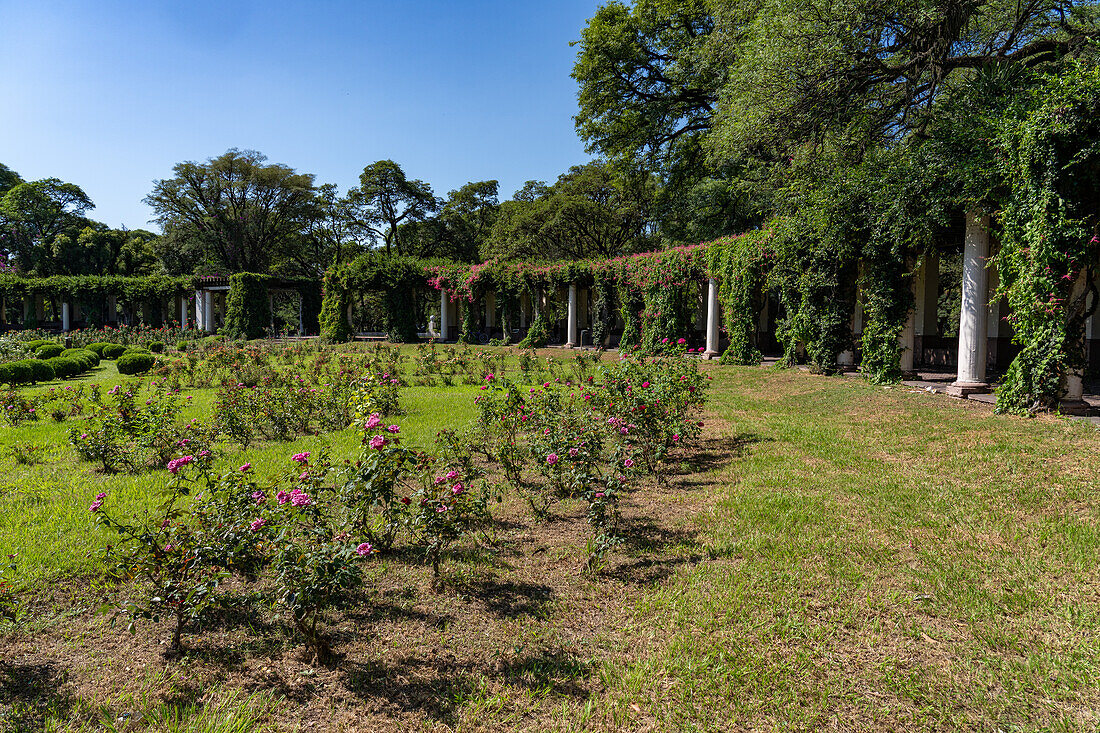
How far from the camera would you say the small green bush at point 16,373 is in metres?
12.1

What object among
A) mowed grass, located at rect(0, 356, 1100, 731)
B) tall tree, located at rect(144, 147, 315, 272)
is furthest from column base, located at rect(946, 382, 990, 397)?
tall tree, located at rect(144, 147, 315, 272)

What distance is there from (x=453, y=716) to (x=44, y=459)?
21.7ft

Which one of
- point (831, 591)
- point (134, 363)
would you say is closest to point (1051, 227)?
point (831, 591)

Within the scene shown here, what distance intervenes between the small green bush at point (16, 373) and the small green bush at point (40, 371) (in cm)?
7

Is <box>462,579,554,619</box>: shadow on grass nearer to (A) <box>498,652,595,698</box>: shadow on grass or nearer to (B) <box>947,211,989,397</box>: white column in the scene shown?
(A) <box>498,652,595,698</box>: shadow on grass

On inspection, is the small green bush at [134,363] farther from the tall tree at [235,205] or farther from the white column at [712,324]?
the tall tree at [235,205]

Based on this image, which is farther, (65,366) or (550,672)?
(65,366)

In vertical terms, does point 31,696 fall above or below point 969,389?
below

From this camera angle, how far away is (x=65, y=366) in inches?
558

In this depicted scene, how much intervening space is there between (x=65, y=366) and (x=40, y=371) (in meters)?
1.05

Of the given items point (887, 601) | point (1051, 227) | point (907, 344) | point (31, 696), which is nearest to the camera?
point (31, 696)

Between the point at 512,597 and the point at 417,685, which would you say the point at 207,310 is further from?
the point at 417,685

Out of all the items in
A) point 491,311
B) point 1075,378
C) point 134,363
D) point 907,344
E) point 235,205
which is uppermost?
point 235,205

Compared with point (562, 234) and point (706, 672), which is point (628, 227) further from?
point (706, 672)
